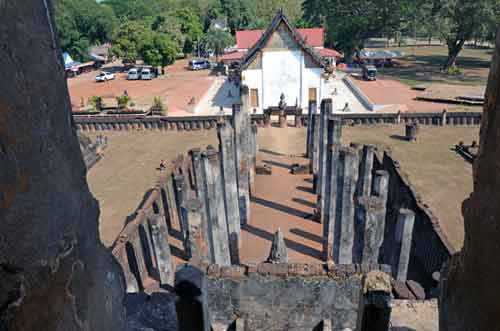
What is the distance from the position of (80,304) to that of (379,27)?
4929 cm

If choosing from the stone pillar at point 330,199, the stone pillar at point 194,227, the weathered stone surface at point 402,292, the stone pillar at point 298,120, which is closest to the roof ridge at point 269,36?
the stone pillar at point 298,120

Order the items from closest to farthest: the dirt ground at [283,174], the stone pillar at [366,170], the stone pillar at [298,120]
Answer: the stone pillar at [366,170]
the dirt ground at [283,174]
the stone pillar at [298,120]

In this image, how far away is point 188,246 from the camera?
10297 mm

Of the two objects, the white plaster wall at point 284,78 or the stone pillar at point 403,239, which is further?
the white plaster wall at point 284,78

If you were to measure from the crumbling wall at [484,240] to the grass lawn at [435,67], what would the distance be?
4106 centimetres

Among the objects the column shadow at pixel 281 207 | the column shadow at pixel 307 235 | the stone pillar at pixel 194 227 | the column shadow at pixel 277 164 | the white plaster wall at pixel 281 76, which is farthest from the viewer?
the white plaster wall at pixel 281 76

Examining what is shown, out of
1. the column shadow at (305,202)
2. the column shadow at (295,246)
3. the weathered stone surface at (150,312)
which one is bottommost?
the column shadow at (295,246)

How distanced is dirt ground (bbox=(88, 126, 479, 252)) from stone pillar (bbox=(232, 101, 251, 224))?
2.38ft

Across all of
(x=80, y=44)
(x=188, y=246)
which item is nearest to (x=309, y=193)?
(x=188, y=246)

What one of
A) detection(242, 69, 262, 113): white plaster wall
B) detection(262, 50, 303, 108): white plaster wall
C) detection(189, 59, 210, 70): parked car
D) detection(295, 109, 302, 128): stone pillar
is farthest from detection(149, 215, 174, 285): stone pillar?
detection(189, 59, 210, 70): parked car

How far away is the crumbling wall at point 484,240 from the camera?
2303mm

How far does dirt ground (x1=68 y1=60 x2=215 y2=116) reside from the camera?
35062 mm

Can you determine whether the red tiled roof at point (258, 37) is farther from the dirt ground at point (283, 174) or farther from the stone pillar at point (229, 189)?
the stone pillar at point (229, 189)

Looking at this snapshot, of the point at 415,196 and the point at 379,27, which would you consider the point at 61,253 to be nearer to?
the point at 415,196
